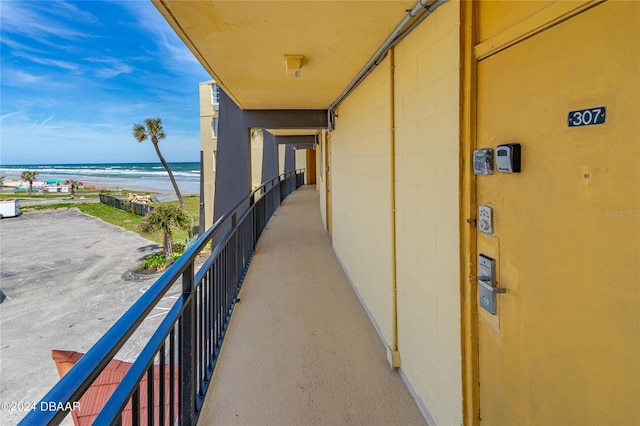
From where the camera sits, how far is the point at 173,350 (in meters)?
1.58

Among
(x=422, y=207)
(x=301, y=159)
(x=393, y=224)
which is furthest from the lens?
(x=301, y=159)

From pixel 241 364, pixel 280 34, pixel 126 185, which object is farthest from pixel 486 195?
pixel 126 185

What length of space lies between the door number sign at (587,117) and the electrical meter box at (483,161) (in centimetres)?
35

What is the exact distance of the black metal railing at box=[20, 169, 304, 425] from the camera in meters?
0.78

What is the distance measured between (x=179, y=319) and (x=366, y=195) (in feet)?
7.11

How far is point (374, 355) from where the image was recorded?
256cm

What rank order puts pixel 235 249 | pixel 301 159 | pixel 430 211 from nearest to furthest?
pixel 430 211
pixel 235 249
pixel 301 159

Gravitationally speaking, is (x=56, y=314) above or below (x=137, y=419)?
below

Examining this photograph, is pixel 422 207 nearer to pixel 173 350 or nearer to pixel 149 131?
pixel 173 350

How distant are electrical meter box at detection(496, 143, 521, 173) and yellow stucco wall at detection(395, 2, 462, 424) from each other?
28 centimetres

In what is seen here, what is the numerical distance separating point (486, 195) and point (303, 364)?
70.4 inches

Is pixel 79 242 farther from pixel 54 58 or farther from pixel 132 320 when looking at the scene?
pixel 54 58

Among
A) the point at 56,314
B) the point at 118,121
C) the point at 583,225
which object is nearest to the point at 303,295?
the point at 583,225

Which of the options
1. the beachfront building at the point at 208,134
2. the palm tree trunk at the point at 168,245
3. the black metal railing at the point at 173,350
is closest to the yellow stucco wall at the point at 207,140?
the beachfront building at the point at 208,134
